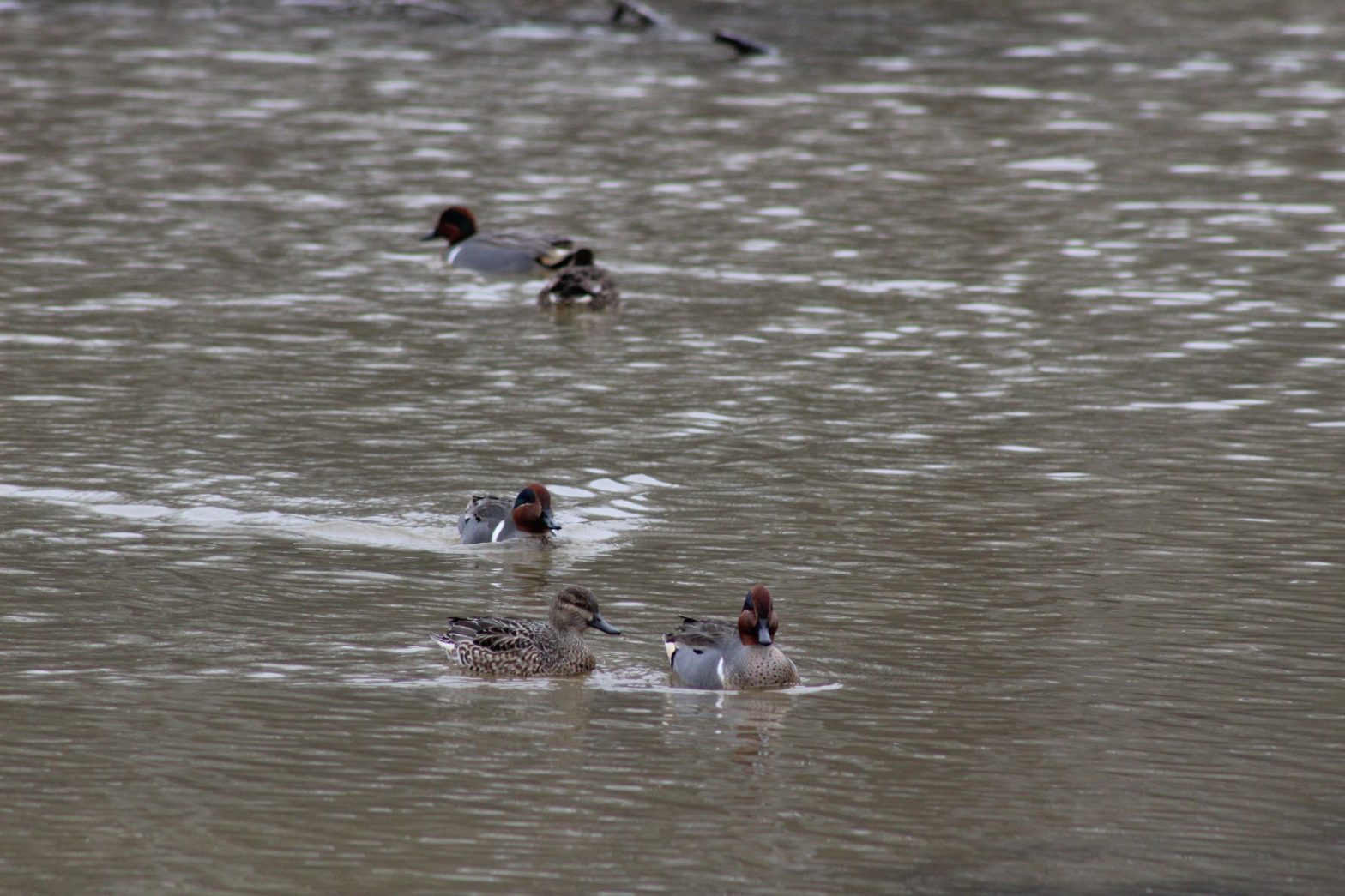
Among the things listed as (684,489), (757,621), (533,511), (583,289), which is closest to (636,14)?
(583,289)

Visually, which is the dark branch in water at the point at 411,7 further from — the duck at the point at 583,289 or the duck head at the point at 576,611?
the duck head at the point at 576,611

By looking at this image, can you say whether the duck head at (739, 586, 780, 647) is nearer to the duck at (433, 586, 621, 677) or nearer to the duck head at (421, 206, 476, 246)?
the duck at (433, 586, 621, 677)

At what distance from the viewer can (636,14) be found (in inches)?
1725

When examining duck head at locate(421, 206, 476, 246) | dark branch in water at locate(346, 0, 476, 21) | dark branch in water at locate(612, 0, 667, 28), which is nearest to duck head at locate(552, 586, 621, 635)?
duck head at locate(421, 206, 476, 246)

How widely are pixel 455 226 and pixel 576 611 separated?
13.8 meters

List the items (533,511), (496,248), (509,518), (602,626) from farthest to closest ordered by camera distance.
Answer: (496,248) < (509,518) < (533,511) < (602,626)

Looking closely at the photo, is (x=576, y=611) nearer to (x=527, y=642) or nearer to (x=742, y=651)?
(x=527, y=642)

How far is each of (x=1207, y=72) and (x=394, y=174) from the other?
1710 centimetres

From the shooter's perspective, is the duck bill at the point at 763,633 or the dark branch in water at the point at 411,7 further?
the dark branch in water at the point at 411,7

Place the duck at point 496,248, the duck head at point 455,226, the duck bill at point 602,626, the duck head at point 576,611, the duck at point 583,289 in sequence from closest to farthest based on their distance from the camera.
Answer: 1. the duck head at point 576,611
2. the duck bill at point 602,626
3. the duck at point 583,289
4. the duck at point 496,248
5. the duck head at point 455,226

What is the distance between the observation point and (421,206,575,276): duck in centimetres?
2441

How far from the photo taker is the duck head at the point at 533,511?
46.7ft

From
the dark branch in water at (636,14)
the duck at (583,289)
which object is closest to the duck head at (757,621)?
the duck at (583,289)

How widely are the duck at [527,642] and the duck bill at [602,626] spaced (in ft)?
0.10
